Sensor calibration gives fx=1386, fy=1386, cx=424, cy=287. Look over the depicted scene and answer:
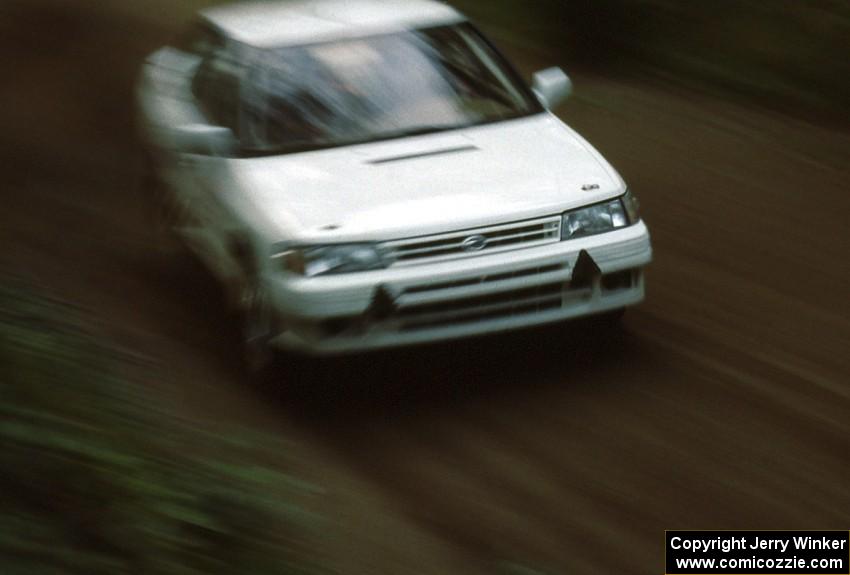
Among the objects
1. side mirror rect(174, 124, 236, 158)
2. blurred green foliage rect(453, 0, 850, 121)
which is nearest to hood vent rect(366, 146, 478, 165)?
side mirror rect(174, 124, 236, 158)

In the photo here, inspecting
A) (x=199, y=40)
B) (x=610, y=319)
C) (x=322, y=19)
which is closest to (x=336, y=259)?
(x=610, y=319)

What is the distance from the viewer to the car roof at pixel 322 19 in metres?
7.92

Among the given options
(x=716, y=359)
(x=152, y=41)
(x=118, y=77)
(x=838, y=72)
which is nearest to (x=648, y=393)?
(x=716, y=359)

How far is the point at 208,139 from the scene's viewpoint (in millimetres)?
7227

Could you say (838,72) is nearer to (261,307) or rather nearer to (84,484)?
(261,307)

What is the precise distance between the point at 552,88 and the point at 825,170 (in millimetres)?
2810

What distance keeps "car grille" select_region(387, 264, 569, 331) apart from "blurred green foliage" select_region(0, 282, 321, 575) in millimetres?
1150

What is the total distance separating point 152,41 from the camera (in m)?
16.3

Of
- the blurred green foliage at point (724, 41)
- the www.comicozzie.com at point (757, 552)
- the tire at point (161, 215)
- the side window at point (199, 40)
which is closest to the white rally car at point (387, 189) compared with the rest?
the side window at point (199, 40)

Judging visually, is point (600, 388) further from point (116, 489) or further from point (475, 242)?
point (116, 489)

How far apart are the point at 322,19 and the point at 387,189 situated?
1.87 metres

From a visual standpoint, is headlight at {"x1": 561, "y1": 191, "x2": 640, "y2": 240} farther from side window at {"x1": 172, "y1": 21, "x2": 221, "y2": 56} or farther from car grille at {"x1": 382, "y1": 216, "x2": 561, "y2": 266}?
side window at {"x1": 172, "y1": 21, "x2": 221, "y2": 56}

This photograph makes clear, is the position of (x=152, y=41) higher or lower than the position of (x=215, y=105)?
lower

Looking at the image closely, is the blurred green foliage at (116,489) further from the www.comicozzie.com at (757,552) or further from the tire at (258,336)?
the www.comicozzie.com at (757,552)
